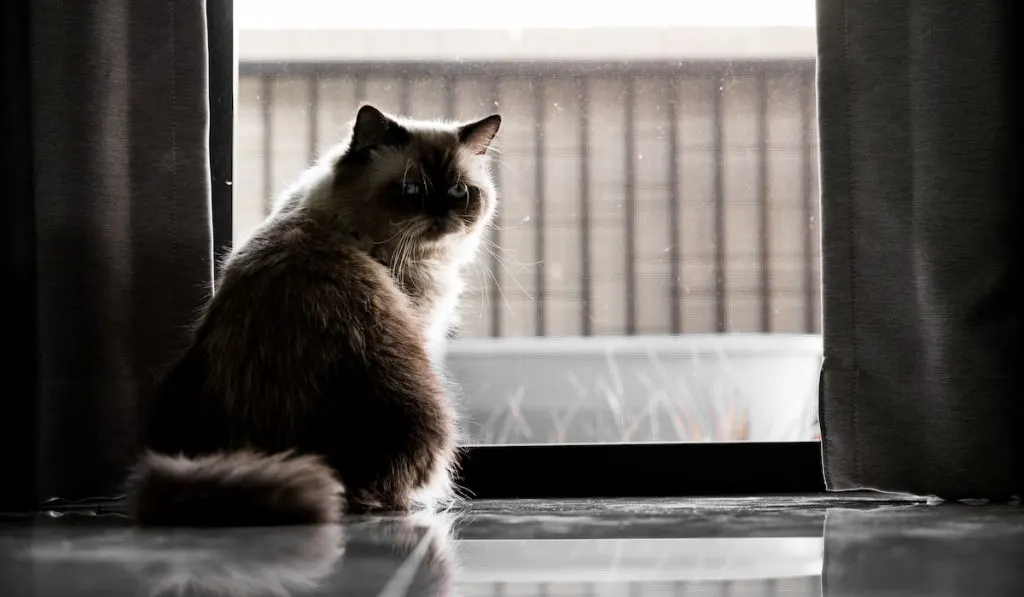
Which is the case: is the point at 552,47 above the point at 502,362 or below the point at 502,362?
above

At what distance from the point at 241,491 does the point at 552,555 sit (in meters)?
0.36

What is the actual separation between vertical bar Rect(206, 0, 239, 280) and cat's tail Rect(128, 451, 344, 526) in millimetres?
553

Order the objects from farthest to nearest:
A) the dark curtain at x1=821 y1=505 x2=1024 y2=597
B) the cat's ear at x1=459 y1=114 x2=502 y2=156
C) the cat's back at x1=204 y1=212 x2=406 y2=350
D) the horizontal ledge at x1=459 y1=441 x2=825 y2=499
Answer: the horizontal ledge at x1=459 y1=441 x2=825 y2=499
the cat's ear at x1=459 y1=114 x2=502 y2=156
the cat's back at x1=204 y1=212 x2=406 y2=350
the dark curtain at x1=821 y1=505 x2=1024 y2=597

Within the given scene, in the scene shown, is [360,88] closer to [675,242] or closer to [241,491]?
[675,242]

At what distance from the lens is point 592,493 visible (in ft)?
5.03

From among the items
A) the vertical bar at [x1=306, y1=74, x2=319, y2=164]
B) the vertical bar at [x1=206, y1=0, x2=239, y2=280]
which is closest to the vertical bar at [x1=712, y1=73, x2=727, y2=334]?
the vertical bar at [x1=306, y1=74, x2=319, y2=164]

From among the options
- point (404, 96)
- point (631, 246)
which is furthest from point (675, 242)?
point (404, 96)

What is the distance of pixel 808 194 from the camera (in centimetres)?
169

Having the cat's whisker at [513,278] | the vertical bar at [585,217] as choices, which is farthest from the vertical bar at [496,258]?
the vertical bar at [585,217]

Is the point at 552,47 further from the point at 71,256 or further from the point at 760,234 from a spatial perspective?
the point at 71,256

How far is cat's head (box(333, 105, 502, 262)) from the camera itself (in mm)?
1292

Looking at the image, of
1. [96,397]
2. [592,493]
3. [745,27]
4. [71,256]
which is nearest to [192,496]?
[96,397]

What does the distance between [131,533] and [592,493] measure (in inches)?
29.8

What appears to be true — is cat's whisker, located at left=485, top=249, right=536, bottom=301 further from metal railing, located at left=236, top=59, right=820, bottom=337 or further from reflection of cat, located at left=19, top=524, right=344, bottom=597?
reflection of cat, located at left=19, top=524, right=344, bottom=597
